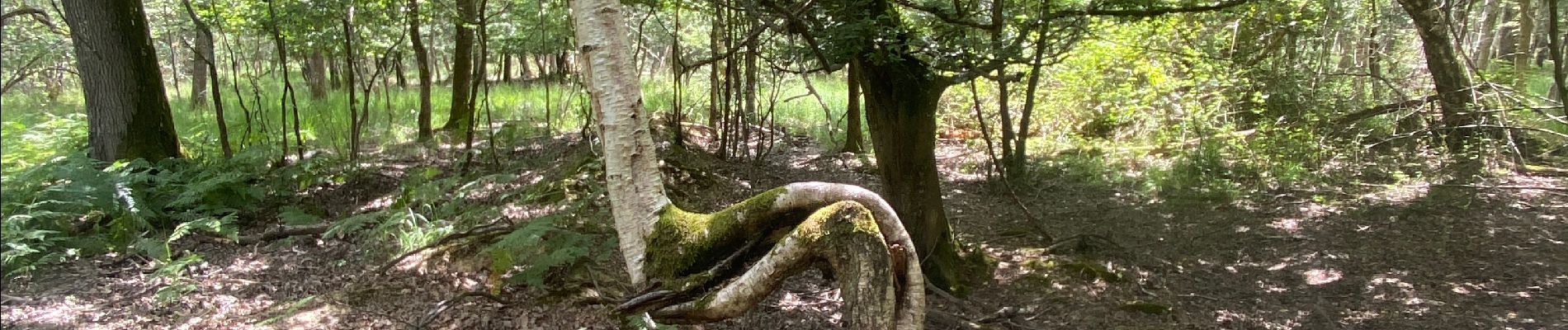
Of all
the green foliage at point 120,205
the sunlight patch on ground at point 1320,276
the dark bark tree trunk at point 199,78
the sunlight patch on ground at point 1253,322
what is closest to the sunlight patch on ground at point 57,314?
the green foliage at point 120,205

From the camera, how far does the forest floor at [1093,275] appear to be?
14.5 ft

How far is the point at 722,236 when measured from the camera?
124 inches

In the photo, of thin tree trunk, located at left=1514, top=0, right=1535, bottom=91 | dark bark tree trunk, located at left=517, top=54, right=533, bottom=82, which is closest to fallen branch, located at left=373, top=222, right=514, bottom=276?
thin tree trunk, located at left=1514, top=0, right=1535, bottom=91

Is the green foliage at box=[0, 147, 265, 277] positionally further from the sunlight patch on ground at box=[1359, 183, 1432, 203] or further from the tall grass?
the sunlight patch on ground at box=[1359, 183, 1432, 203]

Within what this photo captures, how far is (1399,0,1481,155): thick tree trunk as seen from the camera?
784cm

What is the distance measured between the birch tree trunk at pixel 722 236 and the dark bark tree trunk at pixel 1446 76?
7.50 metres

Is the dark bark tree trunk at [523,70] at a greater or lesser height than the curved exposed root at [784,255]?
greater

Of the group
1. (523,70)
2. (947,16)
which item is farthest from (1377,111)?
(523,70)

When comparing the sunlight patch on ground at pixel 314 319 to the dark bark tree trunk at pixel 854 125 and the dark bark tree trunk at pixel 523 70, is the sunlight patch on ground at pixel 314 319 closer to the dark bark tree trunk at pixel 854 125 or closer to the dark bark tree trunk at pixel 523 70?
the dark bark tree trunk at pixel 854 125

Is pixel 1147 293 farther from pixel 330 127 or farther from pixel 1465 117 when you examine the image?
pixel 330 127

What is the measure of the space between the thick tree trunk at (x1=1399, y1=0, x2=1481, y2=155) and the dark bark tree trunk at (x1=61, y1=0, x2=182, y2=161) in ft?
36.1

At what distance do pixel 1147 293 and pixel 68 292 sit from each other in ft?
21.0

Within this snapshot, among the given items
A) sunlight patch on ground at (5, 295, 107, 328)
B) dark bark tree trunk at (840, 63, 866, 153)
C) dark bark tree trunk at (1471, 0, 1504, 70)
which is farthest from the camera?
dark bark tree trunk at (1471, 0, 1504, 70)

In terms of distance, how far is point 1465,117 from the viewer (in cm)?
793
